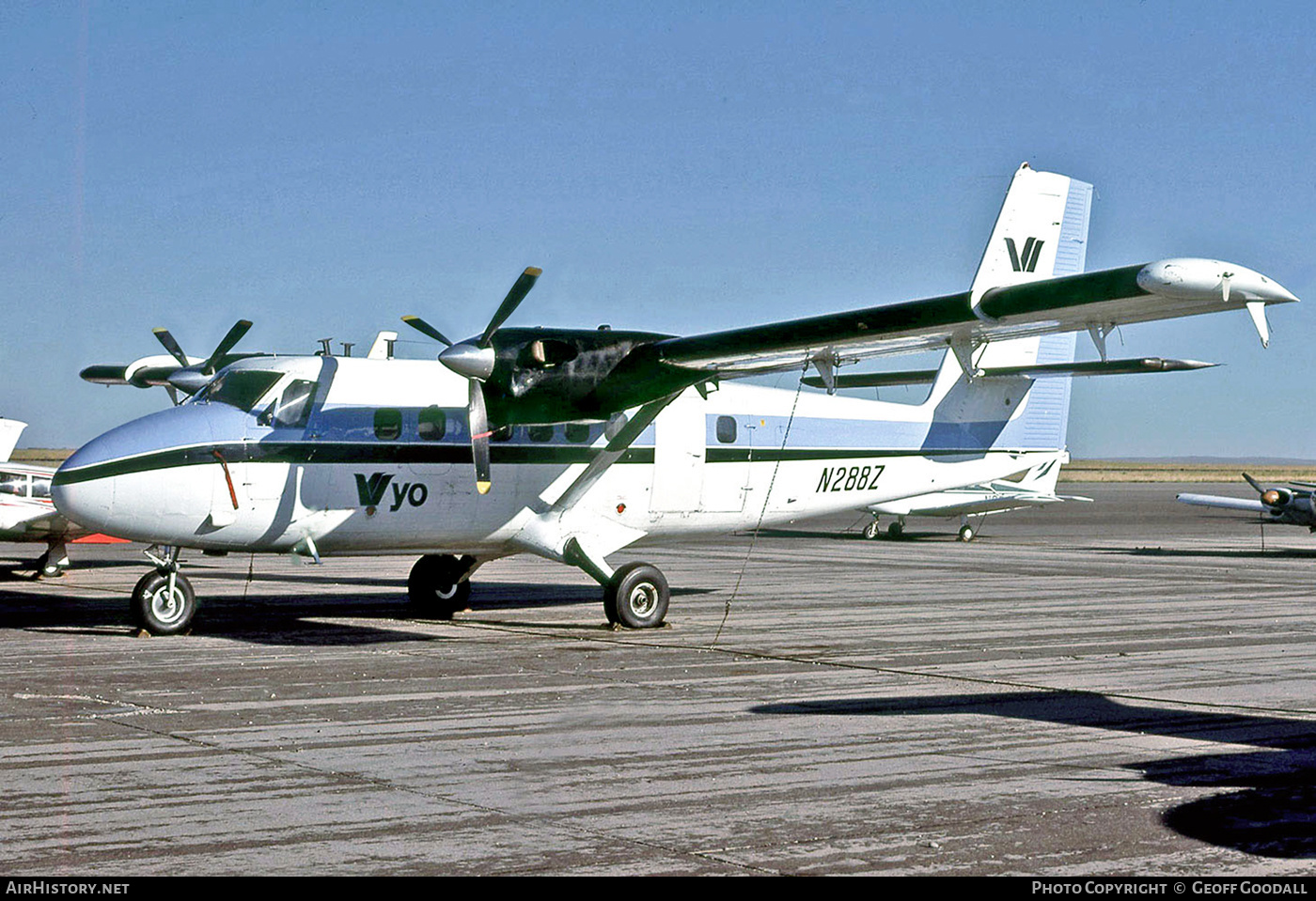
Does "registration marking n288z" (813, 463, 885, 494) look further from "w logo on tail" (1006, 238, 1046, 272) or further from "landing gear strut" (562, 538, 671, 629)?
"w logo on tail" (1006, 238, 1046, 272)

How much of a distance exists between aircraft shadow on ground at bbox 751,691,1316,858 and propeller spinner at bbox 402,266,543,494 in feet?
19.8

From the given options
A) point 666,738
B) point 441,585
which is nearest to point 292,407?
point 441,585

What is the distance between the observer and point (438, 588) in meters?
20.4

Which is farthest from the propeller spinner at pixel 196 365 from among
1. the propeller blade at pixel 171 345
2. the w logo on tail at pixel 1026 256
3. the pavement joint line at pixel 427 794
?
the w logo on tail at pixel 1026 256

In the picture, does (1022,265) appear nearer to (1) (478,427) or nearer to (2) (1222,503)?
(1) (478,427)

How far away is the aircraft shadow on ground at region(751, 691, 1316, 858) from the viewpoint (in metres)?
8.14

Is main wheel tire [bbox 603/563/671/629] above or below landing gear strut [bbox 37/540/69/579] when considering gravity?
above

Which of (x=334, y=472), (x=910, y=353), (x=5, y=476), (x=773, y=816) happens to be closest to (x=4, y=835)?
(x=773, y=816)

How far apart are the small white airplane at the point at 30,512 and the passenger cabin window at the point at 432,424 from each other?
9883 millimetres

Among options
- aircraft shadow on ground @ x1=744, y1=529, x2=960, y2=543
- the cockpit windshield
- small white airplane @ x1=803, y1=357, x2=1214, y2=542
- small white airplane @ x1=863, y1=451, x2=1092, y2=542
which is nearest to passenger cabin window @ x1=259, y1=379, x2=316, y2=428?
the cockpit windshield

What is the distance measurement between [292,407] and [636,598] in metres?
4.87
